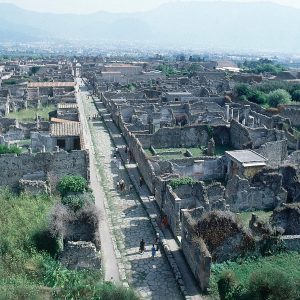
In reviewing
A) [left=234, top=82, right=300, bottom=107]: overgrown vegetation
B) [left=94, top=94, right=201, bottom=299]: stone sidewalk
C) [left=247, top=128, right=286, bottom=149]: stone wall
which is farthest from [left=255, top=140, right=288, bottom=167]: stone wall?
[left=234, top=82, right=300, bottom=107]: overgrown vegetation

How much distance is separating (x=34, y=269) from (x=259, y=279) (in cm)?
769

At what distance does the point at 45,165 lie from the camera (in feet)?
75.9

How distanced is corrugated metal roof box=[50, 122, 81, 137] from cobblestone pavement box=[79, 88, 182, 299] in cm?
270

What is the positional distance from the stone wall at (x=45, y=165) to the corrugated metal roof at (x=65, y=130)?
4.95 meters

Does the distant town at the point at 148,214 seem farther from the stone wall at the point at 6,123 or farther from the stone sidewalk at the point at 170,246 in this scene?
the stone wall at the point at 6,123

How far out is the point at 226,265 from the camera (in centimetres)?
1625

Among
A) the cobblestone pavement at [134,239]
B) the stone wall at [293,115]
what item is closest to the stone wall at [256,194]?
the cobblestone pavement at [134,239]

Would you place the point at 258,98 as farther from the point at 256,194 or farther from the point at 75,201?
the point at 75,201

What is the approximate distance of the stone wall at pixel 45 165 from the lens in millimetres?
22594

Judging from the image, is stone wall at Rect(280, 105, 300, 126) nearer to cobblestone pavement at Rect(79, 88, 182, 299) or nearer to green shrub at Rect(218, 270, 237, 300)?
cobblestone pavement at Rect(79, 88, 182, 299)

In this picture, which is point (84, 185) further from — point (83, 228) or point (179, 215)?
point (179, 215)

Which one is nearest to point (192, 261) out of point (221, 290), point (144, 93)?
point (221, 290)

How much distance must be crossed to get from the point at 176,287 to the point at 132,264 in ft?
7.27

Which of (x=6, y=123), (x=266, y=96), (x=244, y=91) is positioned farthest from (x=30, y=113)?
(x=266, y=96)
